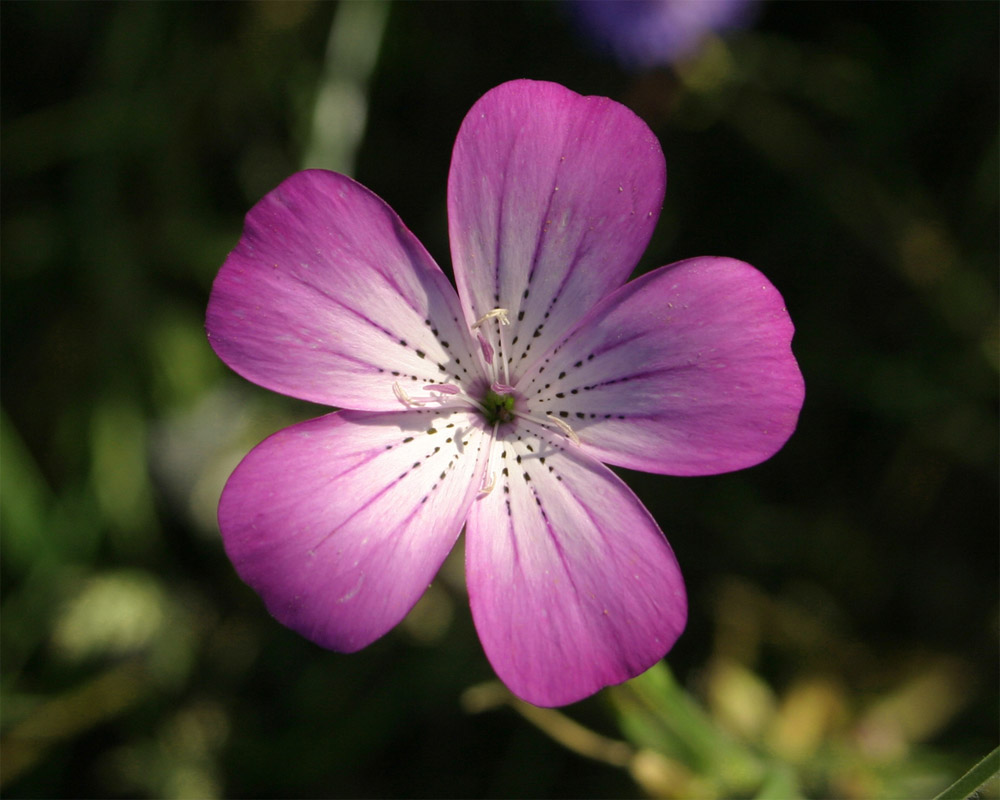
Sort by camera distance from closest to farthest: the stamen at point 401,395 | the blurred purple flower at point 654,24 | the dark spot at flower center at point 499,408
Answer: the stamen at point 401,395 → the dark spot at flower center at point 499,408 → the blurred purple flower at point 654,24

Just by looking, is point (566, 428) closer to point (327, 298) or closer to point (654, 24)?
point (327, 298)

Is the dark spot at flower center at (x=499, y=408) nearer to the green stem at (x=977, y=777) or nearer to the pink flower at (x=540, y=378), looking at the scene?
the pink flower at (x=540, y=378)

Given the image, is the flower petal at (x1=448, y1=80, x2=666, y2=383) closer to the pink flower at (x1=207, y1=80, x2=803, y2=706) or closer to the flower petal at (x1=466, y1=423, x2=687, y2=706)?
the pink flower at (x1=207, y1=80, x2=803, y2=706)

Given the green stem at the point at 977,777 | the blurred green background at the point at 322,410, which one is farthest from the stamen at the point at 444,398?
the blurred green background at the point at 322,410

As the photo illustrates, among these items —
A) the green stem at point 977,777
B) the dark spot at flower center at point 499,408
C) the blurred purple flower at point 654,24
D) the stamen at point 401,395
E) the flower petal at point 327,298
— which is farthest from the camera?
the blurred purple flower at point 654,24

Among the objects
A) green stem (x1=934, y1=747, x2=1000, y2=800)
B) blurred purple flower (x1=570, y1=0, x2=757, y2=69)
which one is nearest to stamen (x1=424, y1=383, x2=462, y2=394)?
green stem (x1=934, y1=747, x2=1000, y2=800)

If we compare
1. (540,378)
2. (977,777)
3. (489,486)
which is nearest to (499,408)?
(540,378)
